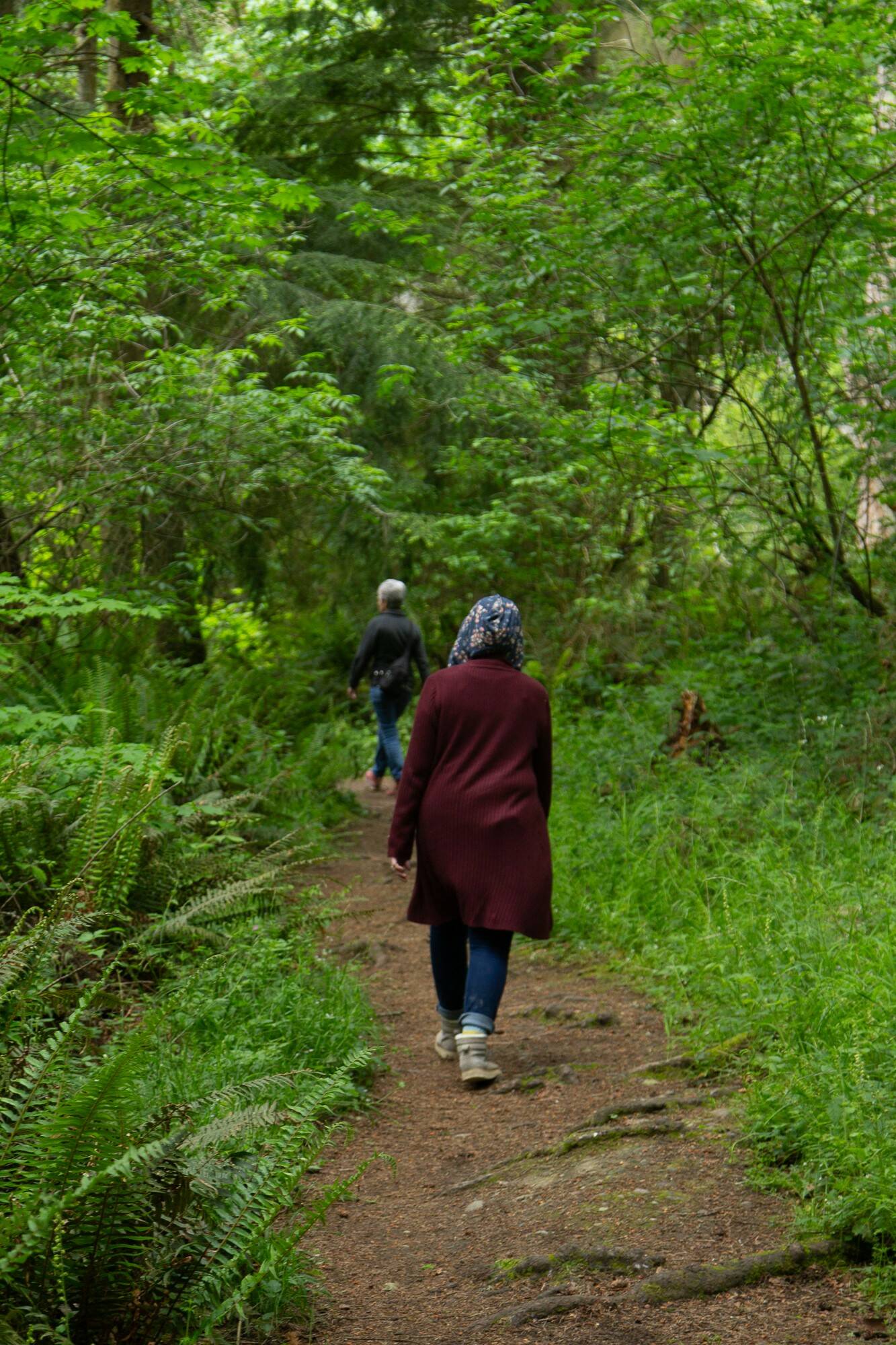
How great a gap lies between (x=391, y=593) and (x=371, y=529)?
1.73m

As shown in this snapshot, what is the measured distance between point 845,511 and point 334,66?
7.71 meters

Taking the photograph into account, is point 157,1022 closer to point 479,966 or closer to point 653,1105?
point 653,1105

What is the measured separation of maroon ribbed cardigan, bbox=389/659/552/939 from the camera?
555 centimetres

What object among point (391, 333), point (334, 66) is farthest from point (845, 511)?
point (334, 66)

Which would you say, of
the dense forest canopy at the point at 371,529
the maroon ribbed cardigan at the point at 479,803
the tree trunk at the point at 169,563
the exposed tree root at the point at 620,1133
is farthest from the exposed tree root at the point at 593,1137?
the tree trunk at the point at 169,563

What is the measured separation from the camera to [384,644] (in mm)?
11664

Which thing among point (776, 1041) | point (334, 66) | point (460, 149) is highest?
point (334, 66)

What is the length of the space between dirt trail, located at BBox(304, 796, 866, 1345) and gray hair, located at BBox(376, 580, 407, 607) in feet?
17.9

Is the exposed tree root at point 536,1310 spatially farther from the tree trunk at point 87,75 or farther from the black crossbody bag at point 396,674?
the tree trunk at point 87,75

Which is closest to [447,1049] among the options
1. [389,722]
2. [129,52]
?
[389,722]

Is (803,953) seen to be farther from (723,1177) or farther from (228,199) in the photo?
(228,199)

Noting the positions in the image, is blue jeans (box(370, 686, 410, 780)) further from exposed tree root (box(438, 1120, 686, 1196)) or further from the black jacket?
exposed tree root (box(438, 1120, 686, 1196))

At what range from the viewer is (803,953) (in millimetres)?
5098

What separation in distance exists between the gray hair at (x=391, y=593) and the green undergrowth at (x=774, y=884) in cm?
201
